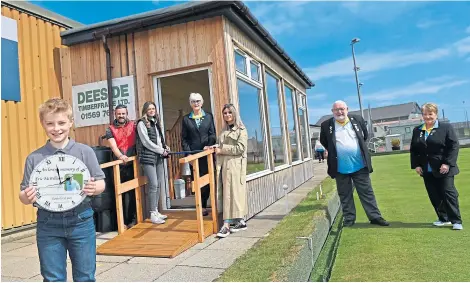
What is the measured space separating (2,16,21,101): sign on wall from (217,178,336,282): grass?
435 centimetres

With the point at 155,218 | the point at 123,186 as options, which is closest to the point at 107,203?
the point at 123,186

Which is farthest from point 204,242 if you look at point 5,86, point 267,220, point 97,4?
point 97,4

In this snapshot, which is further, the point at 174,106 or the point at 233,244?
the point at 174,106

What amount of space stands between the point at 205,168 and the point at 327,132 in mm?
1727

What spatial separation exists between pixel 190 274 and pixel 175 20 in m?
3.71

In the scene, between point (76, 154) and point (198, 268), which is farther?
point (198, 268)

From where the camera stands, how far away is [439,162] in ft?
14.3

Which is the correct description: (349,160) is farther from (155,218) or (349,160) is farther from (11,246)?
(11,246)

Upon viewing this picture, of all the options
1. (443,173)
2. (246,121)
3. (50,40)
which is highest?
(50,40)

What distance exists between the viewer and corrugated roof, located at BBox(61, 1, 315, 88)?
199 inches

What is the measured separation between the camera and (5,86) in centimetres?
532

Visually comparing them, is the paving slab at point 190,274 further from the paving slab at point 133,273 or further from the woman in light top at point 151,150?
the woman in light top at point 151,150

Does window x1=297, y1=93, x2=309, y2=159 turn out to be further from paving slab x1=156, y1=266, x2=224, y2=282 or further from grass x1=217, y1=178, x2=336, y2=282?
paving slab x1=156, y1=266, x2=224, y2=282

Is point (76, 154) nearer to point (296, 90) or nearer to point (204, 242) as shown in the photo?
point (204, 242)
